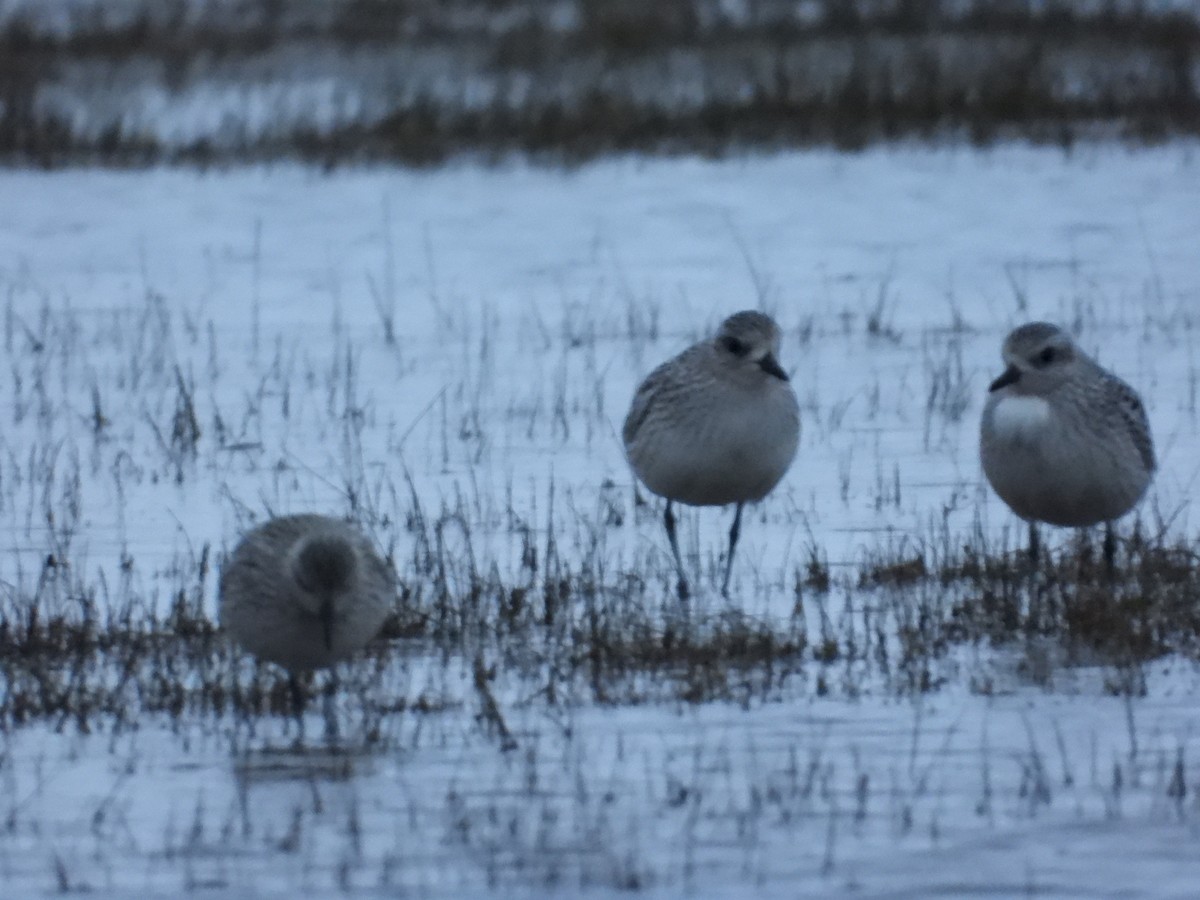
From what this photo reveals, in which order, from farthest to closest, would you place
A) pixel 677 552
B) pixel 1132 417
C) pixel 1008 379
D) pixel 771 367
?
pixel 771 367 < pixel 677 552 < pixel 1132 417 < pixel 1008 379

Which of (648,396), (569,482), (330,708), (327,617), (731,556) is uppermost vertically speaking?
(648,396)

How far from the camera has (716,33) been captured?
2798 centimetres

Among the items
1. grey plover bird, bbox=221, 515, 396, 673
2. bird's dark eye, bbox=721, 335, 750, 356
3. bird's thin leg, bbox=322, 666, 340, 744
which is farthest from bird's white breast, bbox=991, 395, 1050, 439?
bird's thin leg, bbox=322, 666, 340, 744

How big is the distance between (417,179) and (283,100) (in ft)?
14.7

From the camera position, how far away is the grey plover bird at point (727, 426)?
915cm

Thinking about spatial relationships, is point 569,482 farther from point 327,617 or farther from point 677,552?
point 327,617

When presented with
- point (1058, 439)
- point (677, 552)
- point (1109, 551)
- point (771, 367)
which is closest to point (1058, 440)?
point (1058, 439)

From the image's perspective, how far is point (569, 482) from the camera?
36.1ft

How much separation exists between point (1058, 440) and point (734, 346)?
4.70ft

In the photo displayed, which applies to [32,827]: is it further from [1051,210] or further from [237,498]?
[1051,210]

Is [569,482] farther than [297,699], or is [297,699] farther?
[569,482]

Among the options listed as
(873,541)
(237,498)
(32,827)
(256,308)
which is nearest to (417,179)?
(256,308)

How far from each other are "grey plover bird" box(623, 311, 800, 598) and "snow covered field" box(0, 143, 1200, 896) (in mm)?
332

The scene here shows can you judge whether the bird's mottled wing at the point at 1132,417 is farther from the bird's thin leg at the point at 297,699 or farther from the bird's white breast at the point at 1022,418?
the bird's thin leg at the point at 297,699
